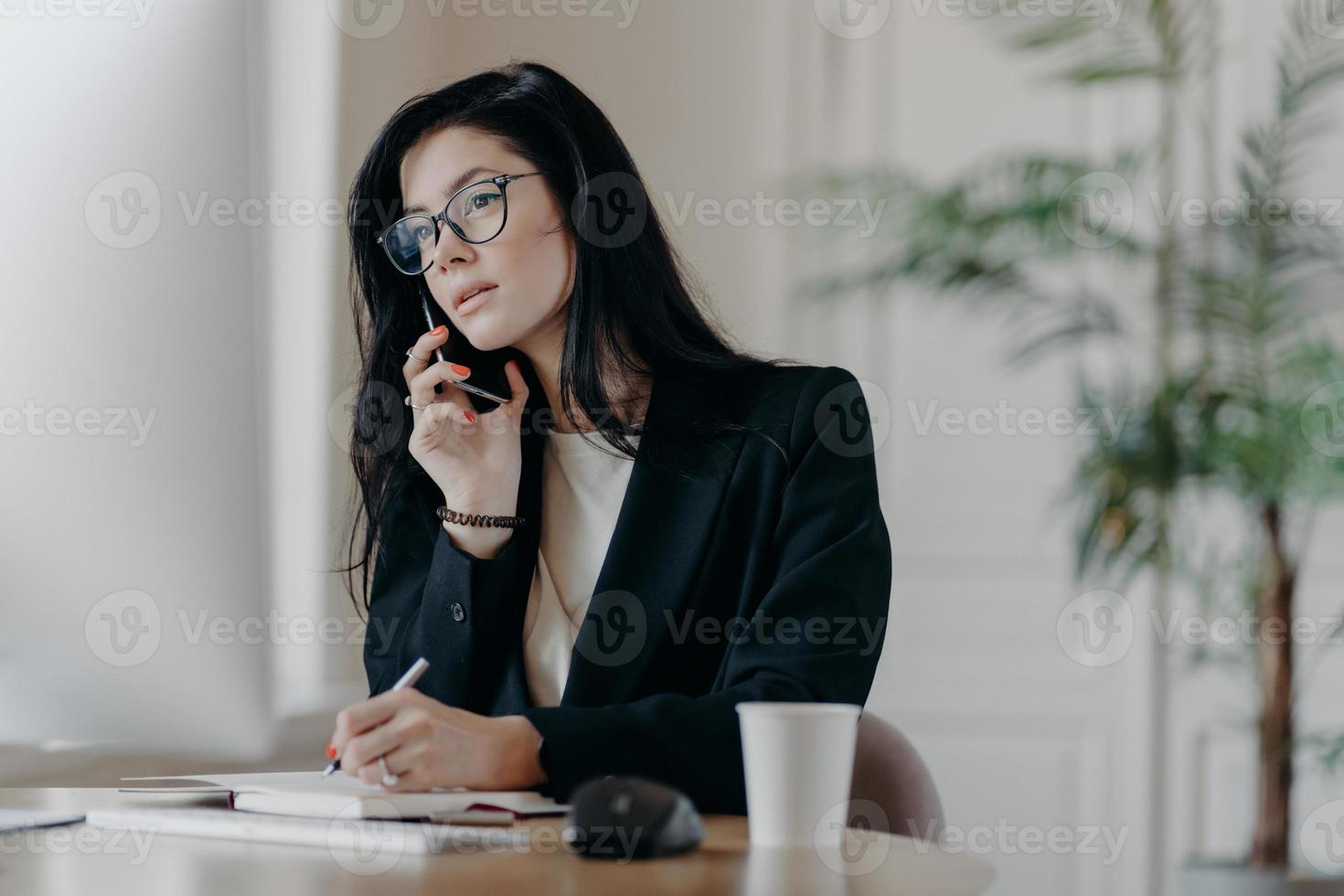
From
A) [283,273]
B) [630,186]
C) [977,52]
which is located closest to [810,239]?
[977,52]

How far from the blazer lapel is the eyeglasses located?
30cm

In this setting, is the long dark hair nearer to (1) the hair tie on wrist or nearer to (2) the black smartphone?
(2) the black smartphone

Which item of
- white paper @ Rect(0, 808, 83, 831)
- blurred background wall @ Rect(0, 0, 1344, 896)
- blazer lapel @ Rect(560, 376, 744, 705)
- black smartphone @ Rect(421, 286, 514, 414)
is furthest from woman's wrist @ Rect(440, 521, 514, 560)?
blurred background wall @ Rect(0, 0, 1344, 896)

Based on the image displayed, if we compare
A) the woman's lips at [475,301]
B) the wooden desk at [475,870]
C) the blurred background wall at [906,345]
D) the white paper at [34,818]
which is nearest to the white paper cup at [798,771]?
the wooden desk at [475,870]

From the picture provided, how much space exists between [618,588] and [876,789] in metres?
0.37

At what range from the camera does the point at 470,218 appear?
5.45 ft

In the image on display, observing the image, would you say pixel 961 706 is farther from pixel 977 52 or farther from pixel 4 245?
pixel 4 245

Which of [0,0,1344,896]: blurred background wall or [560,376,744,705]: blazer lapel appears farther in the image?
[0,0,1344,896]: blurred background wall

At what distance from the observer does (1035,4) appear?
10.5 feet

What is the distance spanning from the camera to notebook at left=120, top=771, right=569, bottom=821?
0.98 m

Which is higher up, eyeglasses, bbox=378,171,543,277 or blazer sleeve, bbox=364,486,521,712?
eyeglasses, bbox=378,171,543,277

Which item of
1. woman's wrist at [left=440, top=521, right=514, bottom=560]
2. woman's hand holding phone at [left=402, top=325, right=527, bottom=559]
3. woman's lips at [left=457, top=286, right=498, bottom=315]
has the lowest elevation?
woman's wrist at [left=440, top=521, right=514, bottom=560]

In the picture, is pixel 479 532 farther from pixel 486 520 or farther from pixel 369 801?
pixel 369 801

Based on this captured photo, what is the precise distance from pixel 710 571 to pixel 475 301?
45 cm
